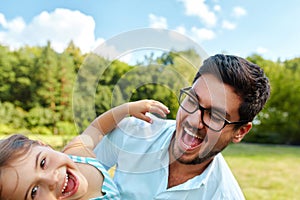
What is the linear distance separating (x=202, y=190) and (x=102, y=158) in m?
0.42

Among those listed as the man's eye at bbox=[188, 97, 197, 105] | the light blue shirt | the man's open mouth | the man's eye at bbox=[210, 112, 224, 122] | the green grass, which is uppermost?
the man's eye at bbox=[188, 97, 197, 105]

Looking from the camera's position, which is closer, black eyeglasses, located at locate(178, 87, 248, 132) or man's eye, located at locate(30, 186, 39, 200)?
man's eye, located at locate(30, 186, 39, 200)

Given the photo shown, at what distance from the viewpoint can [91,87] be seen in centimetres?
136

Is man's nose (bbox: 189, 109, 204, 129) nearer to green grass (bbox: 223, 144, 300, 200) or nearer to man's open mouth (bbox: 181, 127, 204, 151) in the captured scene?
man's open mouth (bbox: 181, 127, 204, 151)

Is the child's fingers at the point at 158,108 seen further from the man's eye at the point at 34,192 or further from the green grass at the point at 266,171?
the green grass at the point at 266,171

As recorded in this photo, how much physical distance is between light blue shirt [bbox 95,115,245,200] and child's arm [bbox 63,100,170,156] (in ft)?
0.10

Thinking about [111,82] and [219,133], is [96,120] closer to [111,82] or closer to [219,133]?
[111,82]

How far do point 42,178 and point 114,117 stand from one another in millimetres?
371

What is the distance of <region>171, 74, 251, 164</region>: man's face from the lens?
53.8 inches

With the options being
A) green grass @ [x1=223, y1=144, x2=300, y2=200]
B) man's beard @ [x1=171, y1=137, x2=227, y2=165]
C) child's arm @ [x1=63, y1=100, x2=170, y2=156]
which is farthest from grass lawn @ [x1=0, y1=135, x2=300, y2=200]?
man's beard @ [x1=171, y1=137, x2=227, y2=165]

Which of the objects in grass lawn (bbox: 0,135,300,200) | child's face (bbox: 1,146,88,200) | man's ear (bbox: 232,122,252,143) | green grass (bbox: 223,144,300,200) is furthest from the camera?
green grass (bbox: 223,144,300,200)

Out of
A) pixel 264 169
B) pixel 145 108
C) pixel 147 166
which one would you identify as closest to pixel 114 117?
pixel 145 108

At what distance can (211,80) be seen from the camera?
4.50 ft

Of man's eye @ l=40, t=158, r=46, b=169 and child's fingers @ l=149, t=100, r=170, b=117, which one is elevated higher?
child's fingers @ l=149, t=100, r=170, b=117
